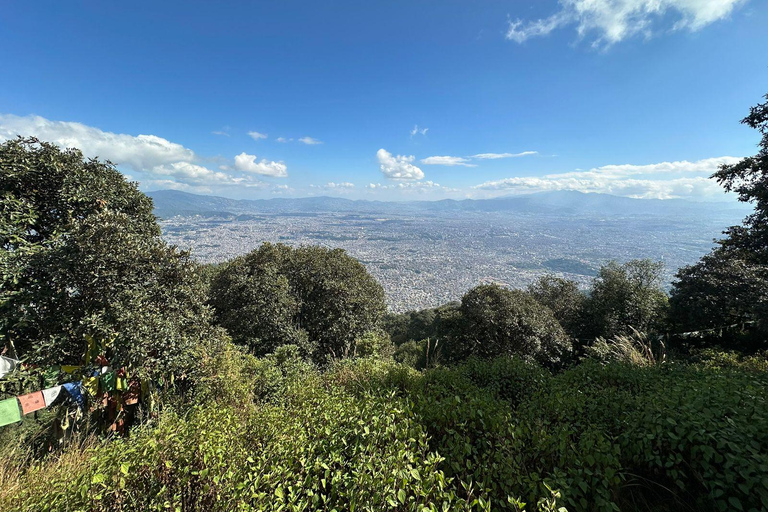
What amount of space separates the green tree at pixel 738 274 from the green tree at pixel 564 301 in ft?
11.2

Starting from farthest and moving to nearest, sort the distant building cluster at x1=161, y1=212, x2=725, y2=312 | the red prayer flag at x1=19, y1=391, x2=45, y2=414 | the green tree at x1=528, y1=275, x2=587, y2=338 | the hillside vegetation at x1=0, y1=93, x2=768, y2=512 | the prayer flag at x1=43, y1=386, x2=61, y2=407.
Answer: the distant building cluster at x1=161, y1=212, x2=725, y2=312, the green tree at x1=528, y1=275, x2=587, y2=338, the prayer flag at x1=43, y1=386, x2=61, y2=407, the red prayer flag at x1=19, y1=391, x2=45, y2=414, the hillside vegetation at x1=0, y1=93, x2=768, y2=512

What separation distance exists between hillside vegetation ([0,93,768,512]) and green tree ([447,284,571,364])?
293cm

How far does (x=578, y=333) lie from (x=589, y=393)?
11185mm

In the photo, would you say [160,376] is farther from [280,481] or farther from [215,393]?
[280,481]

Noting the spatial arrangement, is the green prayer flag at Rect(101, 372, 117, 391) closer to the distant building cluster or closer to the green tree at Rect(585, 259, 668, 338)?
the green tree at Rect(585, 259, 668, 338)

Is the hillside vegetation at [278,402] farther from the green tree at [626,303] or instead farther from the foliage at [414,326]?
A: the foliage at [414,326]

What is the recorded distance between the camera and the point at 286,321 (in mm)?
8773

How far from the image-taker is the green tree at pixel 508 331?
983cm

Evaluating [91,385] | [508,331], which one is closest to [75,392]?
[91,385]

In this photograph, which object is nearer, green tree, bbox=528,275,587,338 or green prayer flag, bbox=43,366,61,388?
green prayer flag, bbox=43,366,61,388

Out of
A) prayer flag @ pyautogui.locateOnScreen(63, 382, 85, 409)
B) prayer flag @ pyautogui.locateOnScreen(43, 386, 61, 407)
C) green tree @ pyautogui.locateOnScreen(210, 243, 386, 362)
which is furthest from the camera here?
green tree @ pyautogui.locateOnScreen(210, 243, 386, 362)

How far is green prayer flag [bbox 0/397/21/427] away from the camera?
3.17m

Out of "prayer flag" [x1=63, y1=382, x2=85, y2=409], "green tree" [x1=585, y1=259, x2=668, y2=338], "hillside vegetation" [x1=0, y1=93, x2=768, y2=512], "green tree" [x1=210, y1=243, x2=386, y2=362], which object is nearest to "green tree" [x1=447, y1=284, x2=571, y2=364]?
"hillside vegetation" [x1=0, y1=93, x2=768, y2=512]

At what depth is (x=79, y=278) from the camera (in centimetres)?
418
